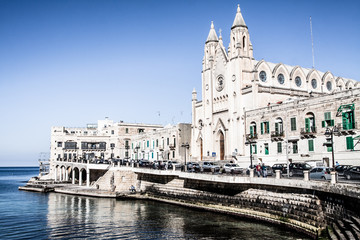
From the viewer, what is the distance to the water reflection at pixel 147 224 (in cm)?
2680

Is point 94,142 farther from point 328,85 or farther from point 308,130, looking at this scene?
point 308,130

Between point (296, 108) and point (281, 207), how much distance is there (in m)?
18.2

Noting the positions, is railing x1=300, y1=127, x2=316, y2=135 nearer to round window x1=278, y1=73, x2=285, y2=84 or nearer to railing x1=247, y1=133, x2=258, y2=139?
railing x1=247, y1=133, x2=258, y2=139

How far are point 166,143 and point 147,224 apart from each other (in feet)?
136

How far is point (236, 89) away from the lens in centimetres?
5597

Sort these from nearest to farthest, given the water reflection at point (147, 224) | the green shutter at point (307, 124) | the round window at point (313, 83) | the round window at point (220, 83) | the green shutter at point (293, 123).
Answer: the water reflection at point (147, 224) → the green shutter at point (307, 124) → the green shutter at point (293, 123) → the round window at point (220, 83) → the round window at point (313, 83)

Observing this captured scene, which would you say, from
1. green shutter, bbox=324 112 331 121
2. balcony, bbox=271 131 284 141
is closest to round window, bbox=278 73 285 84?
balcony, bbox=271 131 284 141

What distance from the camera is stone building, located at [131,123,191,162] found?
68.3 m

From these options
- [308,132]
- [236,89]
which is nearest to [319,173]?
[308,132]

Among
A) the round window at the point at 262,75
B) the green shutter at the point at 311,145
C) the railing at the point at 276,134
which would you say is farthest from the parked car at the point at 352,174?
the round window at the point at 262,75

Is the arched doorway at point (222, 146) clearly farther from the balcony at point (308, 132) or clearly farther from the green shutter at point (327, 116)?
the green shutter at point (327, 116)

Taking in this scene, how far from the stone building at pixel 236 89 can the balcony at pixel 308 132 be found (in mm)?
7755

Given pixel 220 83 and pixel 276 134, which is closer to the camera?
pixel 276 134

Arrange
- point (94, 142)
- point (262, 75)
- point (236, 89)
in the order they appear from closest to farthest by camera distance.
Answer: point (236, 89) → point (262, 75) → point (94, 142)
